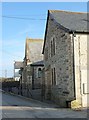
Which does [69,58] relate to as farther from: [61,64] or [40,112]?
[40,112]

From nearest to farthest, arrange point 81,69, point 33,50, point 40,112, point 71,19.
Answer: point 40,112 → point 81,69 → point 71,19 → point 33,50

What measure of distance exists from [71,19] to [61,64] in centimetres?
424

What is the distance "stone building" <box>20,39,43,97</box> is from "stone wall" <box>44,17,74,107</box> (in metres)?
16.8

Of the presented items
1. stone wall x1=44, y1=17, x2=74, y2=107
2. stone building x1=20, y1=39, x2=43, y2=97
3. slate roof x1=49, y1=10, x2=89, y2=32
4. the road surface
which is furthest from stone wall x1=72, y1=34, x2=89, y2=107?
stone building x1=20, y1=39, x2=43, y2=97

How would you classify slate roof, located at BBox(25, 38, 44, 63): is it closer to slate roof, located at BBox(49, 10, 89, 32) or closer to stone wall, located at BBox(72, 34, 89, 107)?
slate roof, located at BBox(49, 10, 89, 32)

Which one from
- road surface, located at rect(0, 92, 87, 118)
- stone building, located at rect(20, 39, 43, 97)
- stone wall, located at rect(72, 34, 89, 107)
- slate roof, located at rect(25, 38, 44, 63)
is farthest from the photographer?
slate roof, located at rect(25, 38, 44, 63)

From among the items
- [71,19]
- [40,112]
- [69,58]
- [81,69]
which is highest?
[71,19]

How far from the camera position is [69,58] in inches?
873

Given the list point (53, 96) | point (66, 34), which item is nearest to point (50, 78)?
point (53, 96)

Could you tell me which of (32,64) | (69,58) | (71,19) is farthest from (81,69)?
(32,64)

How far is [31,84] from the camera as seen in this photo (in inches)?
1829

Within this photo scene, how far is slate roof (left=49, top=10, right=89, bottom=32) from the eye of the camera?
22623 millimetres

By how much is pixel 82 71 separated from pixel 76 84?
1120mm

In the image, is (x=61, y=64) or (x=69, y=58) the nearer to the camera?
(x=69, y=58)
